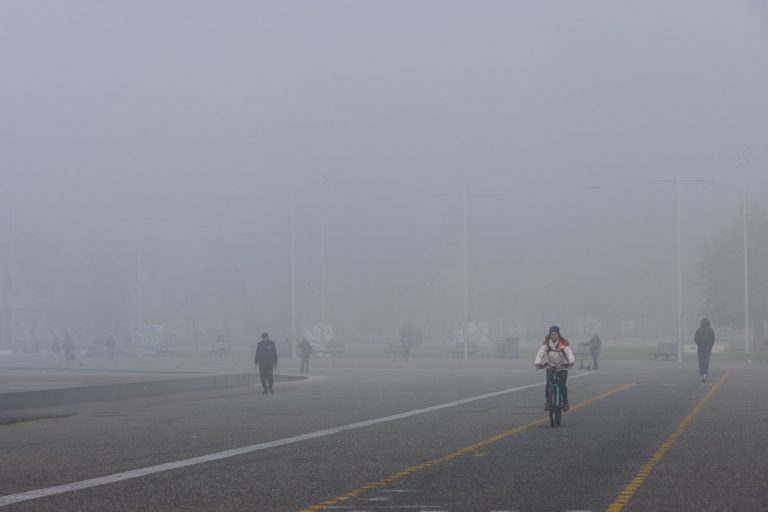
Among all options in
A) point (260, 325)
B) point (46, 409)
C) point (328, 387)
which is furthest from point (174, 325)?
point (46, 409)

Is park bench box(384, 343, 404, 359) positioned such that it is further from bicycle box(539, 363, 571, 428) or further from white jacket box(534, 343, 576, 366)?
bicycle box(539, 363, 571, 428)

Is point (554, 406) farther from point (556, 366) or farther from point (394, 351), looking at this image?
point (394, 351)

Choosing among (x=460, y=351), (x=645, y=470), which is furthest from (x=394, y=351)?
(x=645, y=470)

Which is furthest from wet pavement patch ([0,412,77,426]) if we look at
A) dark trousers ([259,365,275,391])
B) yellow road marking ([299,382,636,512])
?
yellow road marking ([299,382,636,512])

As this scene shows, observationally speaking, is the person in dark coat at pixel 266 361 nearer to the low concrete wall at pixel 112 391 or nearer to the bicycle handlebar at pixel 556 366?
the low concrete wall at pixel 112 391

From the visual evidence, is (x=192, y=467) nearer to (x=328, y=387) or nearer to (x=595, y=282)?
(x=328, y=387)

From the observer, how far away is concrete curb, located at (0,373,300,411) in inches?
1213

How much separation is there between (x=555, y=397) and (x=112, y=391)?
16452 millimetres

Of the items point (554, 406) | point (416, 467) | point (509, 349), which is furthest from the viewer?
point (509, 349)

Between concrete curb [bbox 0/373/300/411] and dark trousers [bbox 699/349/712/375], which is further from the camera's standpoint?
dark trousers [bbox 699/349/712/375]

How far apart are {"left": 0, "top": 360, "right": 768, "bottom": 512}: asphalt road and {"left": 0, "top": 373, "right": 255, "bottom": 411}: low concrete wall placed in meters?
1.16

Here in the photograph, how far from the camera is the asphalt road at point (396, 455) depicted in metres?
13.0

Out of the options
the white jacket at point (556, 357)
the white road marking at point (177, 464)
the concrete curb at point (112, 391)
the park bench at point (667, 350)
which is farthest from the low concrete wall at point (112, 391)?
the park bench at point (667, 350)

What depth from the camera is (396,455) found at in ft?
57.6
